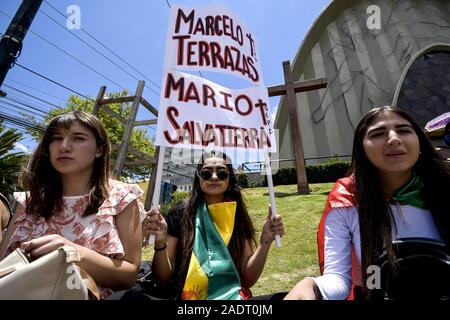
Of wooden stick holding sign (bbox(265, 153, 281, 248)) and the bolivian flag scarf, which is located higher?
wooden stick holding sign (bbox(265, 153, 281, 248))

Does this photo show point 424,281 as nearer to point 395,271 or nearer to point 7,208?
point 395,271

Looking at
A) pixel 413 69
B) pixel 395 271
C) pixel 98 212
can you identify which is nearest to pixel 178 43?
pixel 98 212

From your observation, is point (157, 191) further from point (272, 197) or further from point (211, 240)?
point (272, 197)

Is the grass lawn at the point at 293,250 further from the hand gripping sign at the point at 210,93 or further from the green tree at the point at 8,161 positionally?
the green tree at the point at 8,161

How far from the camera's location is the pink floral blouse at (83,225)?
138 cm

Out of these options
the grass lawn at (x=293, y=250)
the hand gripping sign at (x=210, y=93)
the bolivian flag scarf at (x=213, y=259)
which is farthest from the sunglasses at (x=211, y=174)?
the grass lawn at (x=293, y=250)

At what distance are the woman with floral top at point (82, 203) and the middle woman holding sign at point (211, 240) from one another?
17 cm

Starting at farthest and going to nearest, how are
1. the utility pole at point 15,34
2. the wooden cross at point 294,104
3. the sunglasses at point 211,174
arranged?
the wooden cross at point 294,104 < the utility pole at point 15,34 < the sunglasses at point 211,174

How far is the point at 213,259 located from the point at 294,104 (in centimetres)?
648

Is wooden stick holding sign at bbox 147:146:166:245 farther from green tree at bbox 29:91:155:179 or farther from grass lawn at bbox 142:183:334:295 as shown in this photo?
green tree at bbox 29:91:155:179

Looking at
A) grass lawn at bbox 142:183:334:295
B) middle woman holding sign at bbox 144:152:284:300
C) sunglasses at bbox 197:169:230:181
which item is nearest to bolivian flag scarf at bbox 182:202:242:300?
middle woman holding sign at bbox 144:152:284:300

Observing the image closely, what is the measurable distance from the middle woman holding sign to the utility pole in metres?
3.32

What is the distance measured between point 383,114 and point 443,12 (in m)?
25.4

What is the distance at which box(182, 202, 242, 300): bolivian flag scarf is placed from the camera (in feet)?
5.17
